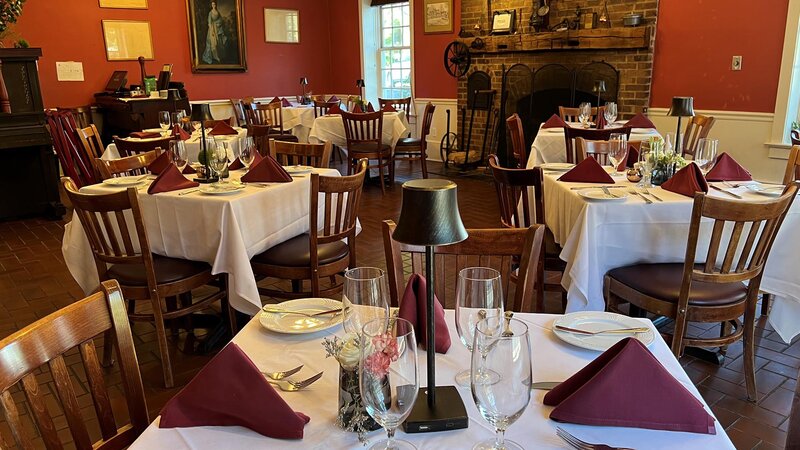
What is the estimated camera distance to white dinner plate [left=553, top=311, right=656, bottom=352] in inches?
54.2

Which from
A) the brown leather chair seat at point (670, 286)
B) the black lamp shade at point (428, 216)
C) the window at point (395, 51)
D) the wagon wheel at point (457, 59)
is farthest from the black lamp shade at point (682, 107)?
the window at point (395, 51)

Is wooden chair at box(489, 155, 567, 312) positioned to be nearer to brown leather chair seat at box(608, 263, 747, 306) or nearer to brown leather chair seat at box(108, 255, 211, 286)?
brown leather chair seat at box(608, 263, 747, 306)

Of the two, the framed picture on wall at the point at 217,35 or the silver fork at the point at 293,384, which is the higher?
the framed picture on wall at the point at 217,35

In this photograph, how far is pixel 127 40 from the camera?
8.00 m

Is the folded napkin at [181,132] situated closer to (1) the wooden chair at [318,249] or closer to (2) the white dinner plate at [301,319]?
(1) the wooden chair at [318,249]

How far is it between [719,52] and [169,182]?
209 inches

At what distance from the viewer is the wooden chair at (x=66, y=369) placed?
3.65 ft

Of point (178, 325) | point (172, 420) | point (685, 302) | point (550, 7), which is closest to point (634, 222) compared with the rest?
point (685, 302)

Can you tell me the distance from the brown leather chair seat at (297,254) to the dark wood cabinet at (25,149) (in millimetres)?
3789

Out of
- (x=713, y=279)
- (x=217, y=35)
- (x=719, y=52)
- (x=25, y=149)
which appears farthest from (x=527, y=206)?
→ (x=217, y=35)

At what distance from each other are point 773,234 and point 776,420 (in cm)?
76

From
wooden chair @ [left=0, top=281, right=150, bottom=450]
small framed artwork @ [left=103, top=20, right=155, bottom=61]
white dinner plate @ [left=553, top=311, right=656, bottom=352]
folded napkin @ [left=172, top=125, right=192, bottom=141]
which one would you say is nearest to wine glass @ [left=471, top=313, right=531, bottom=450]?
white dinner plate @ [left=553, top=311, right=656, bottom=352]

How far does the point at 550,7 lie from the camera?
6941 mm

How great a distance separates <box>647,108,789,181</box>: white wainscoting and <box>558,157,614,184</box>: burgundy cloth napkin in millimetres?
3490
